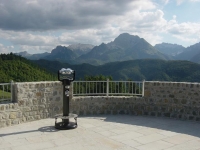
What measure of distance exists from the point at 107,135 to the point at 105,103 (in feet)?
8.26

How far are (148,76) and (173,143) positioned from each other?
10183 centimetres

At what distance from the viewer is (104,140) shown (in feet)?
16.4

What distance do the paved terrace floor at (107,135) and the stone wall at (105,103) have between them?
0.37 meters

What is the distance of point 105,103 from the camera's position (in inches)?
310

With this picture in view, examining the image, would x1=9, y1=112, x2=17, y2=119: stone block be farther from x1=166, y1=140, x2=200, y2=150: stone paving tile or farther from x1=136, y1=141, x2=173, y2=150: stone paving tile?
x1=166, y1=140, x2=200, y2=150: stone paving tile

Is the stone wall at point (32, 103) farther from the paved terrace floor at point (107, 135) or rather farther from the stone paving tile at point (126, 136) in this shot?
the stone paving tile at point (126, 136)

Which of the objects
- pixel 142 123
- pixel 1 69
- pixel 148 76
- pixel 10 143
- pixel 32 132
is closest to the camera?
pixel 10 143

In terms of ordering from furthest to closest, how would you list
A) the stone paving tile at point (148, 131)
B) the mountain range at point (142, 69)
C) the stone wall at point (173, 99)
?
the mountain range at point (142, 69)
the stone wall at point (173, 99)
the stone paving tile at point (148, 131)

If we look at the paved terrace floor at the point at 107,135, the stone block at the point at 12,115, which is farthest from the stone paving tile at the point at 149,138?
the stone block at the point at 12,115

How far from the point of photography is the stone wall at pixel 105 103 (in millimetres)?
6398

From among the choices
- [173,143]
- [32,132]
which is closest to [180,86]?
[173,143]

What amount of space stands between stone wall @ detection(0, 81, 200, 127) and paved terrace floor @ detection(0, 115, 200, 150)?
1.20ft

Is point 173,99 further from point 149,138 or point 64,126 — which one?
point 64,126

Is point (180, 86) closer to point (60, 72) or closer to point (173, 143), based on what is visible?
point (173, 143)
